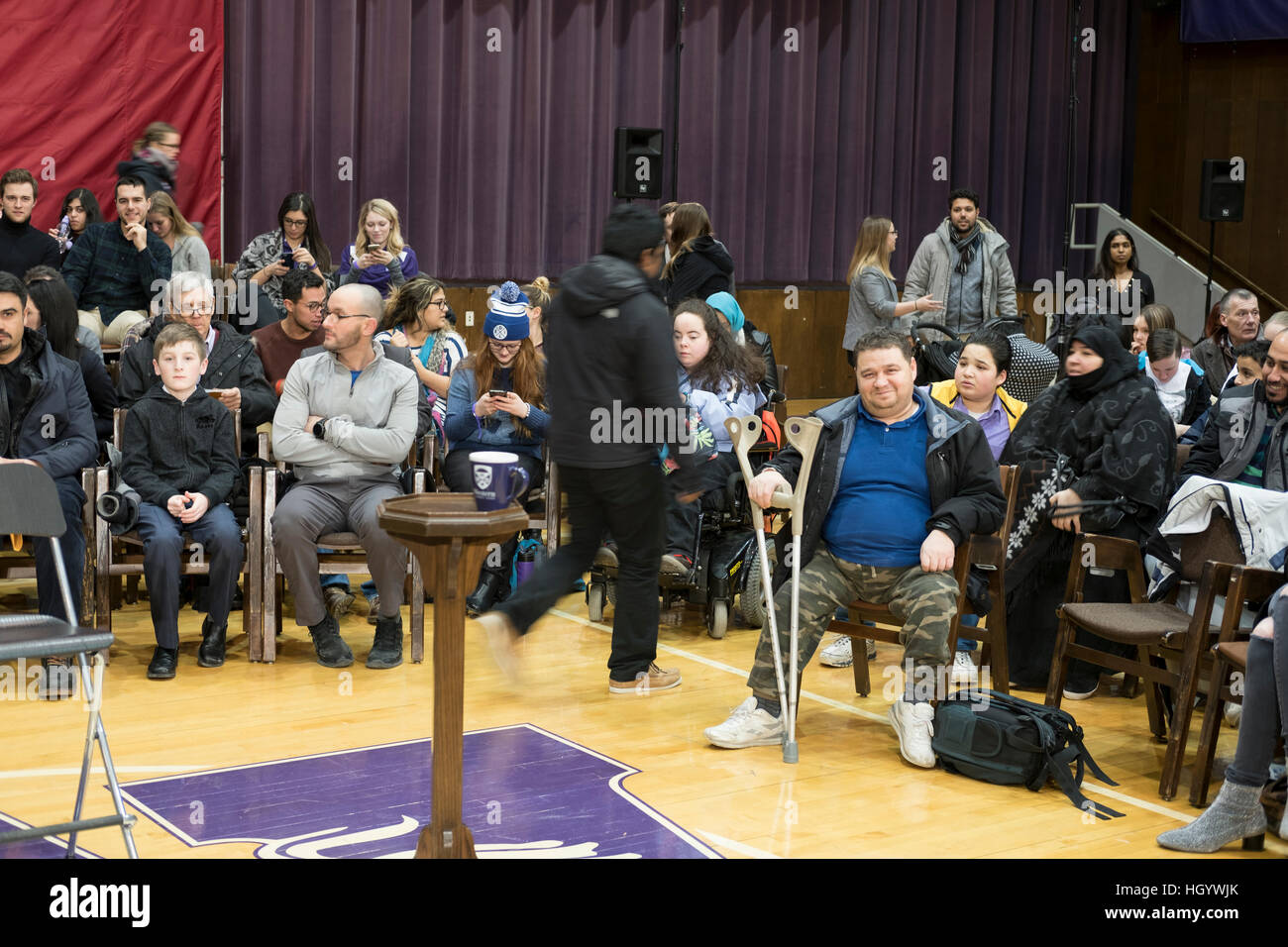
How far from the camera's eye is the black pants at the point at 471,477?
5543 millimetres

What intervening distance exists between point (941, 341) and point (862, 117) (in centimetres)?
298

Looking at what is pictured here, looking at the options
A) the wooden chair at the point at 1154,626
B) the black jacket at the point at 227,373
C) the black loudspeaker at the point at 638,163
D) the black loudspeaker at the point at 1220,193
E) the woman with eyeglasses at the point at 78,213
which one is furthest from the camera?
the black loudspeaker at the point at 1220,193

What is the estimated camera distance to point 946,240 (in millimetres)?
9305

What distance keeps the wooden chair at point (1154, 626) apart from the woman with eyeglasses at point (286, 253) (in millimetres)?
3951

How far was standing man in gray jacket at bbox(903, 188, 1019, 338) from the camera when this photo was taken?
9.27 m

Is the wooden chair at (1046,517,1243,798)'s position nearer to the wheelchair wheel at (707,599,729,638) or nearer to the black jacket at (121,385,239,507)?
the wheelchair wheel at (707,599,729,638)

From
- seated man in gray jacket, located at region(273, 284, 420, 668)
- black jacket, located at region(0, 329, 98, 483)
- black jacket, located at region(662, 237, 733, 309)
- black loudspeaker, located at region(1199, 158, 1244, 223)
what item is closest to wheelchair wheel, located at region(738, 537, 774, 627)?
seated man in gray jacket, located at region(273, 284, 420, 668)

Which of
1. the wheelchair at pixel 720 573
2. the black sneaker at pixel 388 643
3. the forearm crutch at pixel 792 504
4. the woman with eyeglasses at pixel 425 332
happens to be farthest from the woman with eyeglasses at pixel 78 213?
the forearm crutch at pixel 792 504

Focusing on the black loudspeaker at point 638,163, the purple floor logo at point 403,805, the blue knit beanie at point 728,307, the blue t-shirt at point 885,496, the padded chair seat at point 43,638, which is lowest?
the purple floor logo at point 403,805

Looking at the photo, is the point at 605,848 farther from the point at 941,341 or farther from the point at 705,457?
the point at 941,341

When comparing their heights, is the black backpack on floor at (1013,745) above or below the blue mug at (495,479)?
below

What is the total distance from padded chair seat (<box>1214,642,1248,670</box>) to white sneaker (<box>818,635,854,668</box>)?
1.64m

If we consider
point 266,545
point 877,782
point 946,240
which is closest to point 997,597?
point 877,782

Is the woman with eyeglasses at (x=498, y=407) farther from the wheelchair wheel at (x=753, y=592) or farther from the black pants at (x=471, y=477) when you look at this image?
the wheelchair wheel at (x=753, y=592)
